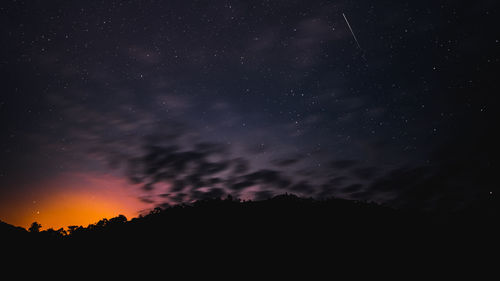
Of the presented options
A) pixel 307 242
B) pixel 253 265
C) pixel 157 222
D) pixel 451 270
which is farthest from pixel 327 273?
pixel 157 222

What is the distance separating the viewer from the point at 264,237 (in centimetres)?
1443

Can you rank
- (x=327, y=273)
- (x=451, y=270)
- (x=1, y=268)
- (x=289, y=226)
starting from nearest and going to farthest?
(x=1, y=268) → (x=327, y=273) → (x=451, y=270) → (x=289, y=226)

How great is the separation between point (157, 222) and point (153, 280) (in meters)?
5.13

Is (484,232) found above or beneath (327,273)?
above

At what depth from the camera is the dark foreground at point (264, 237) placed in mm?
13227

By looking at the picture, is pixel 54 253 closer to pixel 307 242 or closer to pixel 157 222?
pixel 157 222

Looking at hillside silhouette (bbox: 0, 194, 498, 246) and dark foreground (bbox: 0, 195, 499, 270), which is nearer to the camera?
dark foreground (bbox: 0, 195, 499, 270)

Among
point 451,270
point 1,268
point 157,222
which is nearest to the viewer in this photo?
point 1,268

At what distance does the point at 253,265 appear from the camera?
12555 mm

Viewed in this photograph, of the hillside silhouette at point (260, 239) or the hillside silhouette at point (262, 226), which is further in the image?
the hillside silhouette at point (262, 226)

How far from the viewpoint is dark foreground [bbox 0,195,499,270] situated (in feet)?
43.4

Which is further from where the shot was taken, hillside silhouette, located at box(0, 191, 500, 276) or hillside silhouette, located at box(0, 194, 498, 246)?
hillside silhouette, located at box(0, 194, 498, 246)

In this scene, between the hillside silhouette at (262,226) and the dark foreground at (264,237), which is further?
the hillside silhouette at (262,226)

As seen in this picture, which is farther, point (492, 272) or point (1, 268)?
point (492, 272)
